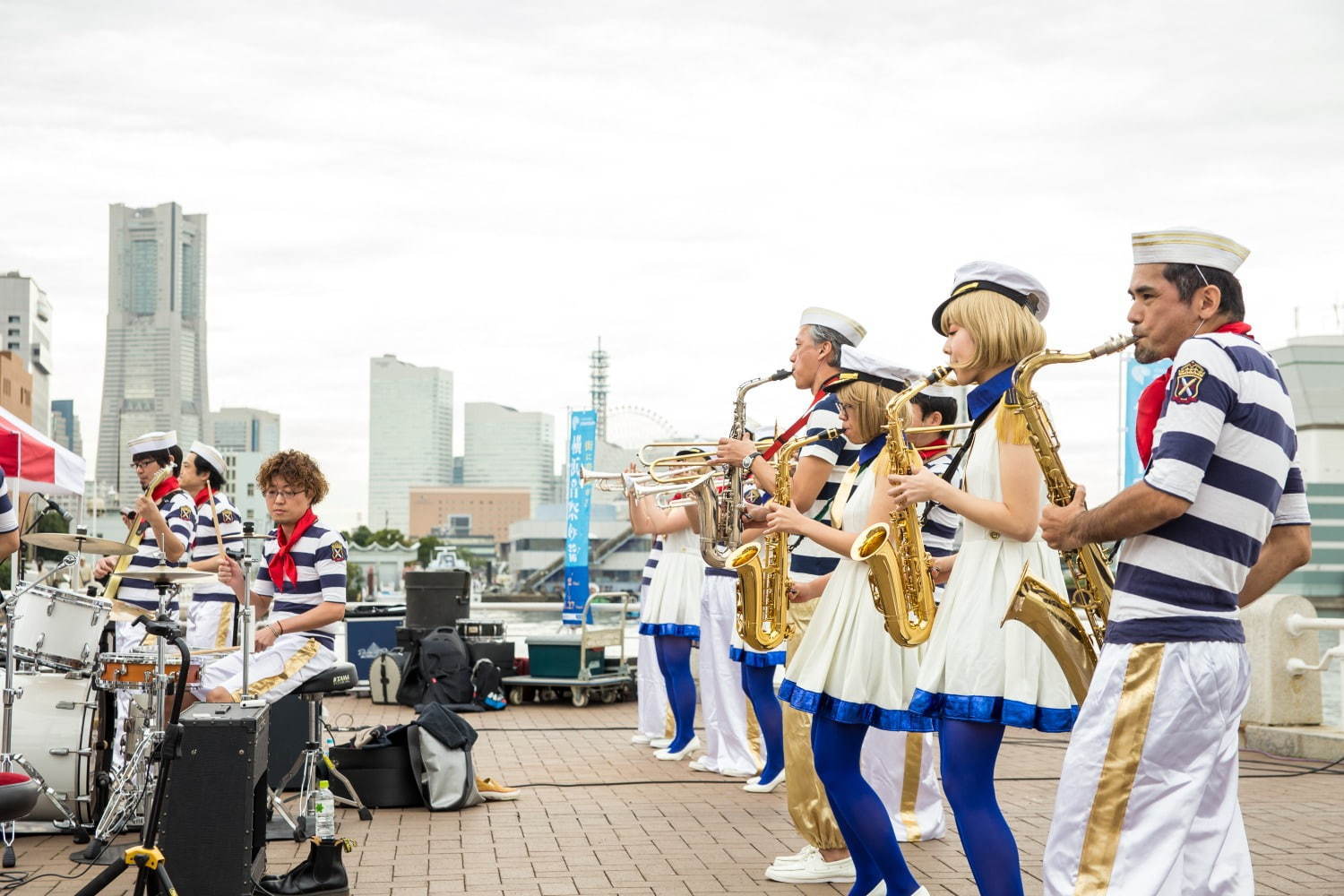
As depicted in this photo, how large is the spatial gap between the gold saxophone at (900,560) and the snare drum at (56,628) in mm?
4086

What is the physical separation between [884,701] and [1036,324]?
1373mm

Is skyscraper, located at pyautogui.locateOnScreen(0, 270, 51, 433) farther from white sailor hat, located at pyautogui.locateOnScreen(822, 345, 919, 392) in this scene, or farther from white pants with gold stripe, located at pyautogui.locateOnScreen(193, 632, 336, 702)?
white sailor hat, located at pyautogui.locateOnScreen(822, 345, 919, 392)

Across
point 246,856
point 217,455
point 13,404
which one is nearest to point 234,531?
point 217,455

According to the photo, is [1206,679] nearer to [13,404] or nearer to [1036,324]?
[1036,324]

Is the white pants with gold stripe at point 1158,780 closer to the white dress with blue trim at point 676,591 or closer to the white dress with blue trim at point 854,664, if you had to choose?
the white dress with blue trim at point 854,664

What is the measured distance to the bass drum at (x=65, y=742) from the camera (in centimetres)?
638

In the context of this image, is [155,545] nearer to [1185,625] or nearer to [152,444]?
[152,444]

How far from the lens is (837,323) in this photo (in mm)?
6152

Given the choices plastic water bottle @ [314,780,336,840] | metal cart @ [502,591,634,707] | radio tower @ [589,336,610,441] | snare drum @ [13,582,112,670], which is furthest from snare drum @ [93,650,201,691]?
radio tower @ [589,336,610,441]

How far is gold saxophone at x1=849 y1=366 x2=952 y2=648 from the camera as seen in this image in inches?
172

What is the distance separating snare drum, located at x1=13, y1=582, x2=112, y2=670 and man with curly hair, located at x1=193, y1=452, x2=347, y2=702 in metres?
0.62

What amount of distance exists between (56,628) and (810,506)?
3742mm

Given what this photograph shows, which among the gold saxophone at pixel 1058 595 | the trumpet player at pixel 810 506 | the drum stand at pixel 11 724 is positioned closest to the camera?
the gold saxophone at pixel 1058 595

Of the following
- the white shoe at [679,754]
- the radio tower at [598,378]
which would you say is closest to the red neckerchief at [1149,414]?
the white shoe at [679,754]
